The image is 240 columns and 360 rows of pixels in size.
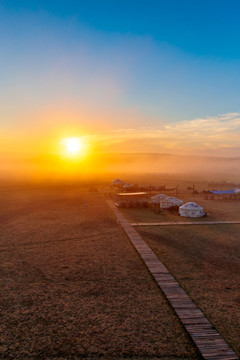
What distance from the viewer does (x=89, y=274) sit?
1170cm

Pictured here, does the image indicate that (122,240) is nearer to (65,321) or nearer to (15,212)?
(65,321)

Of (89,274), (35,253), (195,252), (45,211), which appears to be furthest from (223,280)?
(45,211)

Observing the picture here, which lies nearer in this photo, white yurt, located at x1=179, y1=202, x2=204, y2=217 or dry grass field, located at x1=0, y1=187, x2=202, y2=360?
dry grass field, located at x1=0, y1=187, x2=202, y2=360

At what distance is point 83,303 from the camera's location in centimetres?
928

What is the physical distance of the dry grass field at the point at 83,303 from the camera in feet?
23.4

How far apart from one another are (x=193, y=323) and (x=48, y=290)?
18.6 ft

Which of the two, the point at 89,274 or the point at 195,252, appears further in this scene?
the point at 195,252

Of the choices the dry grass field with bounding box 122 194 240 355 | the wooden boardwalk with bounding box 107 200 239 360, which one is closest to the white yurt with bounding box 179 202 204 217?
the dry grass field with bounding box 122 194 240 355

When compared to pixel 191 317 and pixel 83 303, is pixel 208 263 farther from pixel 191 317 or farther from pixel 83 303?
pixel 83 303

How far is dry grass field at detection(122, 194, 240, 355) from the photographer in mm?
8727

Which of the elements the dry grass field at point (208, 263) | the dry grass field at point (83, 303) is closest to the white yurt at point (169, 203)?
the dry grass field at point (208, 263)

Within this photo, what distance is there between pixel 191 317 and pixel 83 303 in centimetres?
384

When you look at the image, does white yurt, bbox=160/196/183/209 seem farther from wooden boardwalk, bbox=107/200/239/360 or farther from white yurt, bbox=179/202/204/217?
wooden boardwalk, bbox=107/200/239/360

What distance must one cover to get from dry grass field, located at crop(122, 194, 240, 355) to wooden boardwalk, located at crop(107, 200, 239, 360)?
0.88 feet
